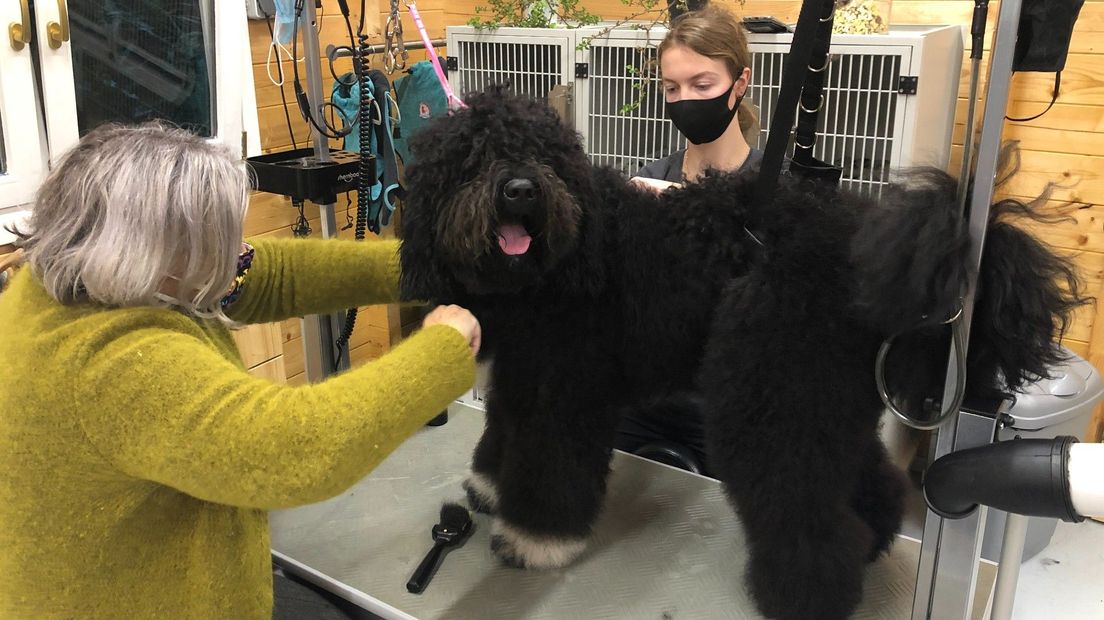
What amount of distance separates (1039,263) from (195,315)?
1140mm

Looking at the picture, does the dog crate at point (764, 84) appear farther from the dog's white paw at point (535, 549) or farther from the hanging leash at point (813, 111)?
the dog's white paw at point (535, 549)

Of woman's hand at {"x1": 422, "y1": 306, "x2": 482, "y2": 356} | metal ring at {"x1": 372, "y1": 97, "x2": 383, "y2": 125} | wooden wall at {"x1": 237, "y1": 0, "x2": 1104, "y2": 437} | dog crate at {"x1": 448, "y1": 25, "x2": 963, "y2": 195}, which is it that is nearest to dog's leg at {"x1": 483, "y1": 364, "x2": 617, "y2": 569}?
woman's hand at {"x1": 422, "y1": 306, "x2": 482, "y2": 356}

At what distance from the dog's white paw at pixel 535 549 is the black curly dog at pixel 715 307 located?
8cm

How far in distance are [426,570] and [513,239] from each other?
2.30 ft

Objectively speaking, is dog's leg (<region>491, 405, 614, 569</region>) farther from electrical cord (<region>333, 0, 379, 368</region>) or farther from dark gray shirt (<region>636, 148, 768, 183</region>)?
dark gray shirt (<region>636, 148, 768, 183</region>)

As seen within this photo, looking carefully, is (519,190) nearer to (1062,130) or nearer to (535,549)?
(535,549)

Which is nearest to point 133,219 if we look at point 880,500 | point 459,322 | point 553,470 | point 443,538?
point 459,322

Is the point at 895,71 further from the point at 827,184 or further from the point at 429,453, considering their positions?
the point at 429,453

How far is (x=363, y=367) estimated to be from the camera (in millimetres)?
1079

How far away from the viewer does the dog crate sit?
207cm

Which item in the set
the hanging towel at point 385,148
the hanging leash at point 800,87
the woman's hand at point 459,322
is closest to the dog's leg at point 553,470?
the woman's hand at point 459,322

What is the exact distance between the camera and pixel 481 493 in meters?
1.73

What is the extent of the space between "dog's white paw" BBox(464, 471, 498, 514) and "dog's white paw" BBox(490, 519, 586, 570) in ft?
0.45

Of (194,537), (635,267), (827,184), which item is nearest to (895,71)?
(827,184)
